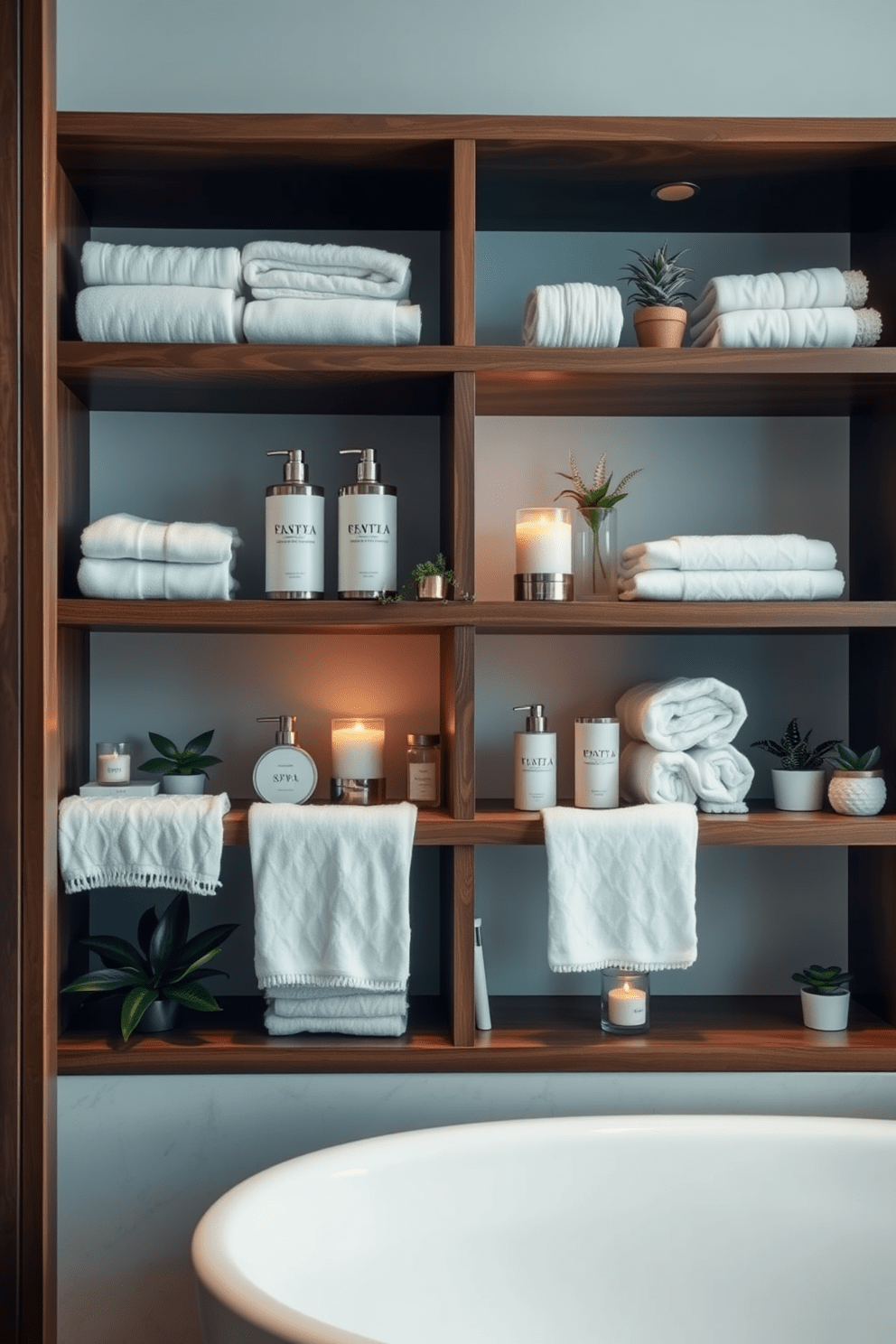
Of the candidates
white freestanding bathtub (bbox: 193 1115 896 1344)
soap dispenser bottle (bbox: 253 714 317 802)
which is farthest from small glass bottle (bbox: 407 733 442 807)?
white freestanding bathtub (bbox: 193 1115 896 1344)

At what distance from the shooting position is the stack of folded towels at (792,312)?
184 cm

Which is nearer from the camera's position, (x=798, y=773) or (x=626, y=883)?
(x=626, y=883)

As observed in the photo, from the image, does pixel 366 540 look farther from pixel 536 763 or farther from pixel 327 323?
pixel 536 763

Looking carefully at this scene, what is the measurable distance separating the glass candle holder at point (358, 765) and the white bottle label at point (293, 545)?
267 millimetres

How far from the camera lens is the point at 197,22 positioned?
6.79 feet

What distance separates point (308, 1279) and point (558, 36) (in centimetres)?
210

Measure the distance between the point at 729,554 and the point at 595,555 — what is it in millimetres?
234

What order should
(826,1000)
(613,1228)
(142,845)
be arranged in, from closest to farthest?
(613,1228) → (142,845) → (826,1000)

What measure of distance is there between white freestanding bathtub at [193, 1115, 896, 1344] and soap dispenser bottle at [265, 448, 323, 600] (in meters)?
0.86

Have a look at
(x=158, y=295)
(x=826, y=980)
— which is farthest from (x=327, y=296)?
(x=826, y=980)

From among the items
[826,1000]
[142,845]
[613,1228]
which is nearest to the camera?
[613,1228]

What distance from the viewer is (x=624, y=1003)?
74.2 inches

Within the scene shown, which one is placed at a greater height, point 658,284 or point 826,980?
point 658,284

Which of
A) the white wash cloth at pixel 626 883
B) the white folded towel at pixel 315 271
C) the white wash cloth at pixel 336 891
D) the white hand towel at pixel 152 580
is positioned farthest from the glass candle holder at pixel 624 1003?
the white folded towel at pixel 315 271
